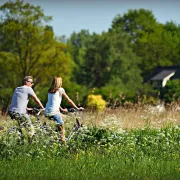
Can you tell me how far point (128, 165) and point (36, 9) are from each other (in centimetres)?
3909

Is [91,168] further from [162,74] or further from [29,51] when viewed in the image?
[162,74]

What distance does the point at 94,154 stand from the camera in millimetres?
10695

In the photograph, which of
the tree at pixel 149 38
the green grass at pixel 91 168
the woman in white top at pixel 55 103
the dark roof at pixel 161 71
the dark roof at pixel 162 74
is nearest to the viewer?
the green grass at pixel 91 168

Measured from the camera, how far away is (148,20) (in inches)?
3152

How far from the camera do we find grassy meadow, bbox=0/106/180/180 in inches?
348

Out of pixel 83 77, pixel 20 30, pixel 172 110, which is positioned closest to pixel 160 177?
pixel 172 110

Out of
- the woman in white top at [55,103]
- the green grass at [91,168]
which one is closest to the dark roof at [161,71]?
the woman in white top at [55,103]

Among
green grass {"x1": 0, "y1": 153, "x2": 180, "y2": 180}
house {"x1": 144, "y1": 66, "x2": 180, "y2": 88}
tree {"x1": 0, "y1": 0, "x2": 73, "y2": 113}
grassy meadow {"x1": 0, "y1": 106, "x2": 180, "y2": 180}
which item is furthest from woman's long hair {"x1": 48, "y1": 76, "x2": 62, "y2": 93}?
house {"x1": 144, "y1": 66, "x2": 180, "y2": 88}

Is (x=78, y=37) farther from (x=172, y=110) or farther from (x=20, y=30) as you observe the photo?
(x=172, y=110)

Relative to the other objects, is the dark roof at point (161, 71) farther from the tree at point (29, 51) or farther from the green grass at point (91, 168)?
the green grass at point (91, 168)

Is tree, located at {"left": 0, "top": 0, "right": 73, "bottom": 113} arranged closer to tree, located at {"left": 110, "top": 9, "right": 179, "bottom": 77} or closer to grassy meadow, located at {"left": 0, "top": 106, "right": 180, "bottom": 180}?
tree, located at {"left": 110, "top": 9, "right": 179, "bottom": 77}

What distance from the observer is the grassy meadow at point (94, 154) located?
29.0 ft

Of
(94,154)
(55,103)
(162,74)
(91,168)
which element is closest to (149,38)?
(162,74)

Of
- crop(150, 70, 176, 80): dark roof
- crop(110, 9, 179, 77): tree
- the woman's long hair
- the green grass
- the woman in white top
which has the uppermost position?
crop(110, 9, 179, 77): tree
